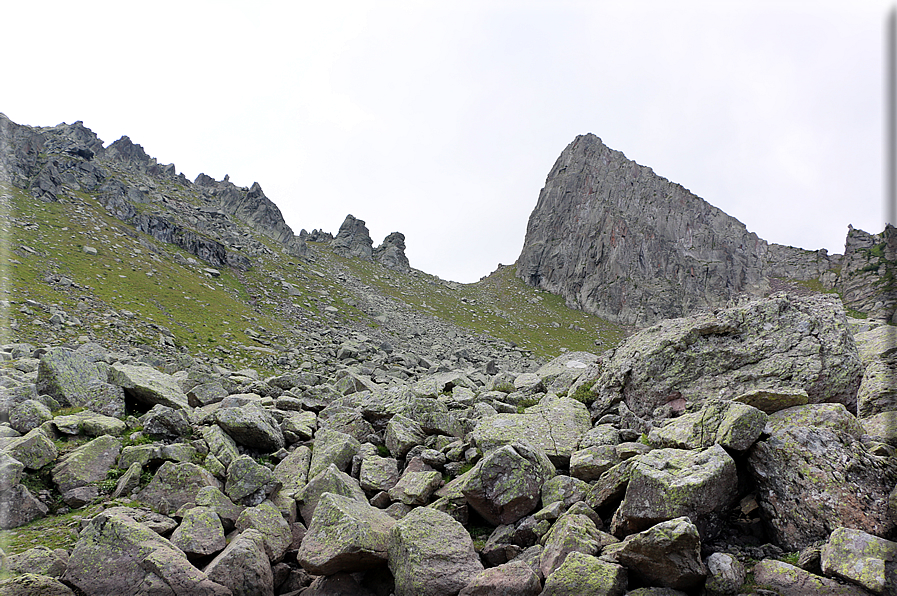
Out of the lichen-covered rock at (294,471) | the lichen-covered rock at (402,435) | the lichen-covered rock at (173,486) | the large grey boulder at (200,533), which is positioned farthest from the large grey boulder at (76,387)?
the lichen-covered rock at (402,435)

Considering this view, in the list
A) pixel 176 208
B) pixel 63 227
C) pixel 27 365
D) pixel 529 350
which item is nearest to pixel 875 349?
pixel 27 365

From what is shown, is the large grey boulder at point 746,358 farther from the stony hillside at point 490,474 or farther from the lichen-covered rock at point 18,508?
the lichen-covered rock at point 18,508

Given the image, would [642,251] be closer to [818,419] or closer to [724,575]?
[818,419]

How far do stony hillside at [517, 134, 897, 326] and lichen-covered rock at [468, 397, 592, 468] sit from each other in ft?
356

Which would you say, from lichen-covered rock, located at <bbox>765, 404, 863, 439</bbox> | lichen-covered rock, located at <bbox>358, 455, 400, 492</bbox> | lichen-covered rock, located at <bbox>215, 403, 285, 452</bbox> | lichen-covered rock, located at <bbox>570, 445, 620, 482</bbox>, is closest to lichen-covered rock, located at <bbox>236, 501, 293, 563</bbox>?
lichen-covered rock, located at <bbox>358, 455, 400, 492</bbox>

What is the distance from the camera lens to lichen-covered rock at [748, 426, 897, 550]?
701 centimetres

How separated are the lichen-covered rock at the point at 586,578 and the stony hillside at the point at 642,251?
114834mm

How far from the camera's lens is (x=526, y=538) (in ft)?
29.7

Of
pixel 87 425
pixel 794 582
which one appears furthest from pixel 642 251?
pixel 87 425

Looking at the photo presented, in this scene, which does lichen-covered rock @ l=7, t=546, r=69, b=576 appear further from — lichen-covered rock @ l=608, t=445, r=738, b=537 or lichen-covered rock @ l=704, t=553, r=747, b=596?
lichen-covered rock @ l=704, t=553, r=747, b=596

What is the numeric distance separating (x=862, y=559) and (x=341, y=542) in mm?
8690

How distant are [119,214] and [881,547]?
81668mm

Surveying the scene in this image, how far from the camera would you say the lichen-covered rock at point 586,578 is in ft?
22.9

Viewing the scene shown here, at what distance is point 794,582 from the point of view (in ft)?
21.1
